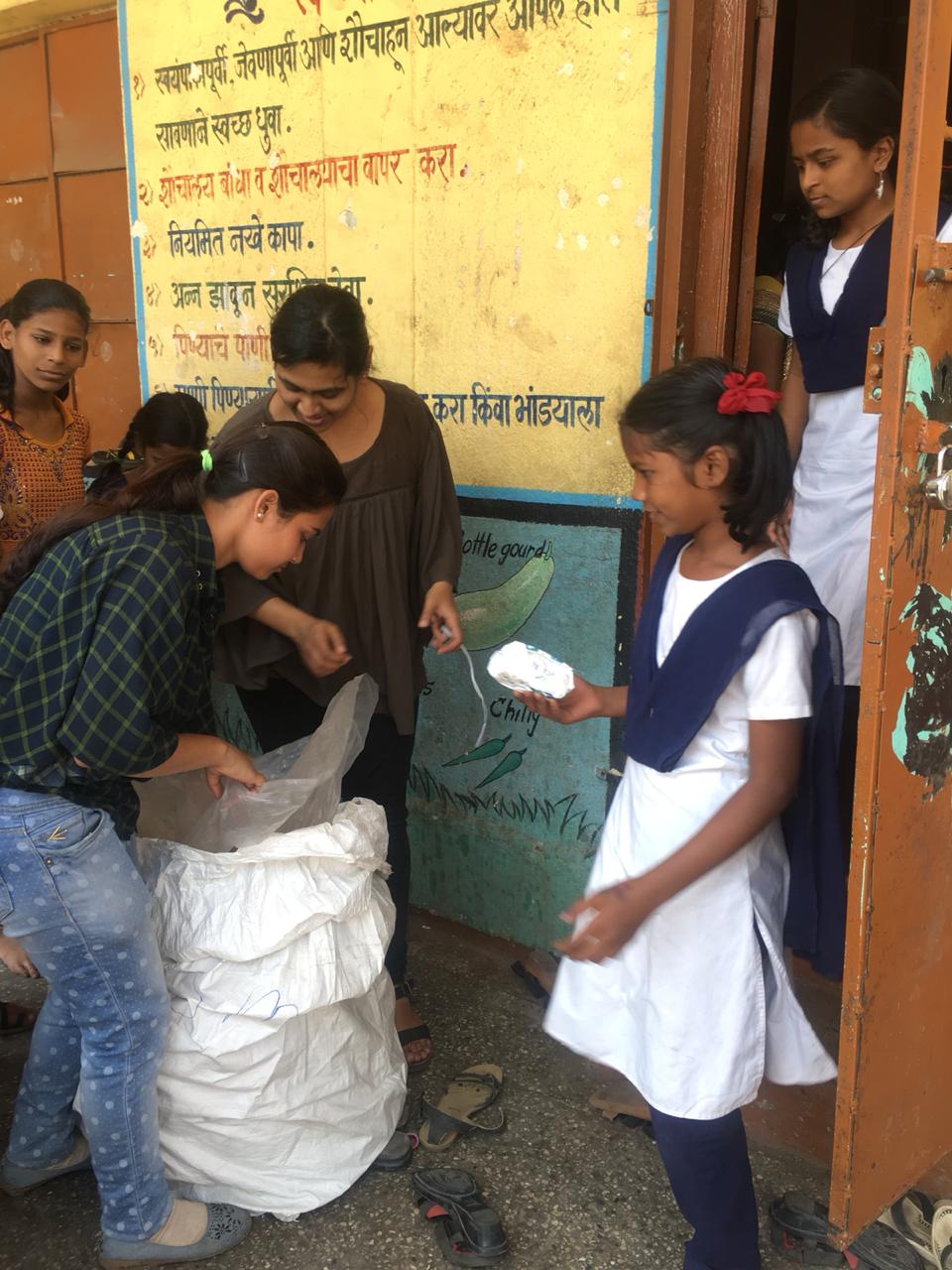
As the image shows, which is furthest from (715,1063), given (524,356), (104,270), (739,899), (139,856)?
(104,270)

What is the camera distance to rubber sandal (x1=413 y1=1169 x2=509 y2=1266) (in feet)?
6.70

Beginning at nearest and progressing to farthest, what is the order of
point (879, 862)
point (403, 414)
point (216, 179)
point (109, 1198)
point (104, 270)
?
1. point (879, 862)
2. point (109, 1198)
3. point (403, 414)
4. point (216, 179)
5. point (104, 270)

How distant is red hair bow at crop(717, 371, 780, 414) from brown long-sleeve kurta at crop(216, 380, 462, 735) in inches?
37.3

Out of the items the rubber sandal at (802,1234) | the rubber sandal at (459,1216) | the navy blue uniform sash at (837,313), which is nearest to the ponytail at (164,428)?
the navy blue uniform sash at (837,313)

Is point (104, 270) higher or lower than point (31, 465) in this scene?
higher

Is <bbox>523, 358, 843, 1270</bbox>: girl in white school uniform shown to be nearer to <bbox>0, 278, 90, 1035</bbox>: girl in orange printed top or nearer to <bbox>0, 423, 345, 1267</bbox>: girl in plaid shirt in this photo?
<bbox>0, 423, 345, 1267</bbox>: girl in plaid shirt

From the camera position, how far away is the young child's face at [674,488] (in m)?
1.66

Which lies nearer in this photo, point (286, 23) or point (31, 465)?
point (31, 465)

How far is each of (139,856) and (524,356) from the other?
1523 mm

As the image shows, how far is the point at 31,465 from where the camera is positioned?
2.88m

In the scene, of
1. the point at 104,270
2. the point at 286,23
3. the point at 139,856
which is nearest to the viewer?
the point at 139,856

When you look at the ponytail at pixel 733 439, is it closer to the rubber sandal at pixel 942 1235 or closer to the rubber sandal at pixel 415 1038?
the rubber sandal at pixel 942 1235

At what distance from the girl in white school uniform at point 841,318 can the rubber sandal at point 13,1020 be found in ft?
6.92

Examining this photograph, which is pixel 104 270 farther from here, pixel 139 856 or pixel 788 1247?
pixel 788 1247
